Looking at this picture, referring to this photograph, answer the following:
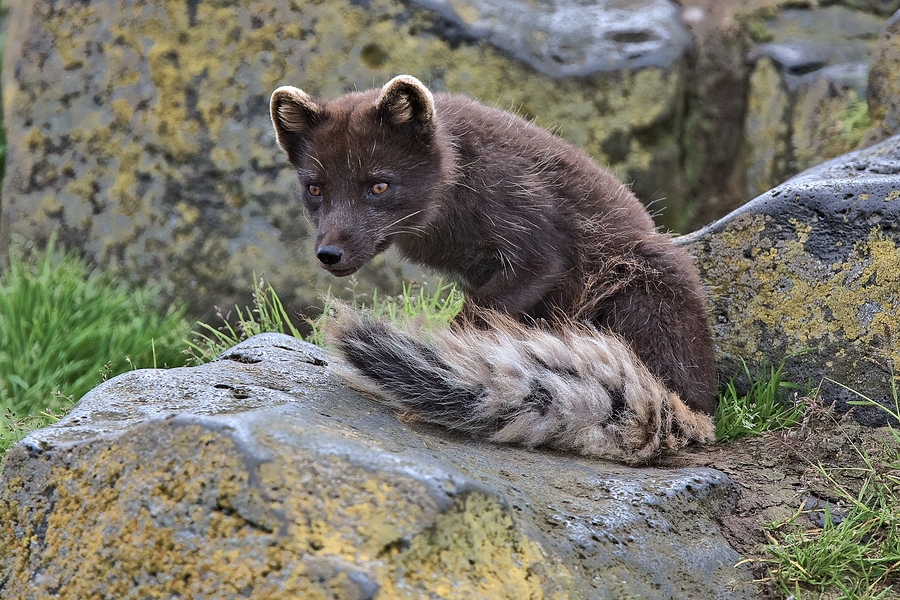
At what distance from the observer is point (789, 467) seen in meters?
3.27

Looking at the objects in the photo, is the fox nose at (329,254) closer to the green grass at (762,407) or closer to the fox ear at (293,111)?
the fox ear at (293,111)

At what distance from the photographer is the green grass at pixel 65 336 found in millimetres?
4668

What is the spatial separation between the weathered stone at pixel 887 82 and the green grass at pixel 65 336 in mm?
4292

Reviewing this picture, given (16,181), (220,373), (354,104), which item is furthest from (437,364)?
(16,181)

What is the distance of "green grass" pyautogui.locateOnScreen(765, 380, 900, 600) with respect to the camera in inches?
105

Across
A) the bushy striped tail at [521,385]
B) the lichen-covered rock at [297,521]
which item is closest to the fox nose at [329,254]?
the bushy striped tail at [521,385]

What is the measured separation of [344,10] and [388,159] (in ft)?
10.3

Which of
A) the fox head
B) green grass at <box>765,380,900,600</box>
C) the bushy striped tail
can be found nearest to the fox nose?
the fox head

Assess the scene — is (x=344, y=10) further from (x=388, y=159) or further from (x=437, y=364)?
(x=437, y=364)

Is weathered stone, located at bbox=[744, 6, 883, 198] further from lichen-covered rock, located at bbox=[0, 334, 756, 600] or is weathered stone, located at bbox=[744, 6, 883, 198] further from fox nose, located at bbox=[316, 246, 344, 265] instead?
A: lichen-covered rock, located at bbox=[0, 334, 756, 600]

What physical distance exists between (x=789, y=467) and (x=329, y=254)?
1.91 m

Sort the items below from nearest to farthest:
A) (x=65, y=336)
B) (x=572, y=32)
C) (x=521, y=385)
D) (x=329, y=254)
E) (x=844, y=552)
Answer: (x=844, y=552), (x=521, y=385), (x=329, y=254), (x=65, y=336), (x=572, y=32)

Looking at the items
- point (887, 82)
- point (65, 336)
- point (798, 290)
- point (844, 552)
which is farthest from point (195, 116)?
point (844, 552)

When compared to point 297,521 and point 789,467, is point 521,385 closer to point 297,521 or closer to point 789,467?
point 789,467
